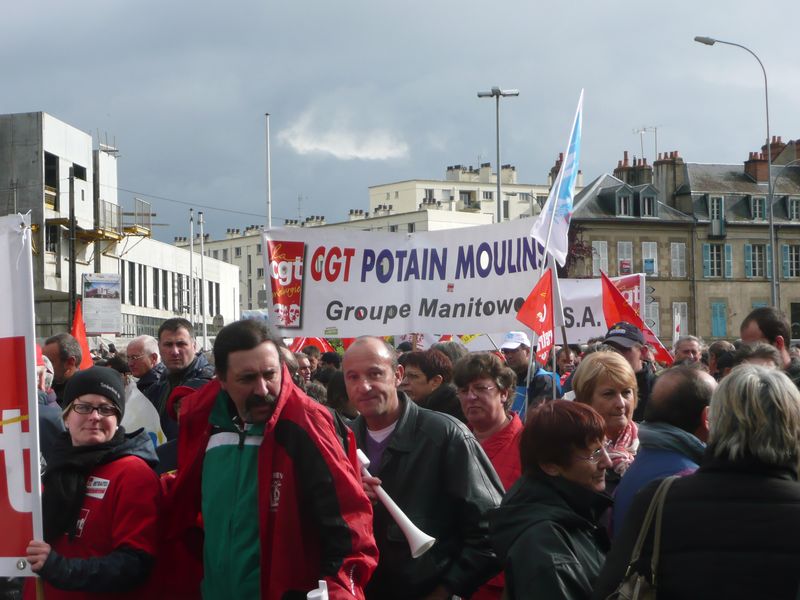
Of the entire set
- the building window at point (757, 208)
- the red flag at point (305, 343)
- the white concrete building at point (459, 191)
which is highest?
the white concrete building at point (459, 191)

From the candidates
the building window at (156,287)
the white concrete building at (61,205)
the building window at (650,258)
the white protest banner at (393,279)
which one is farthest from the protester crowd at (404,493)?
the building window at (650,258)

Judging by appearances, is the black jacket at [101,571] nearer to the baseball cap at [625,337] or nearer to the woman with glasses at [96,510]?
the woman with glasses at [96,510]

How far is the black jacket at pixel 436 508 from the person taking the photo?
4805 mm

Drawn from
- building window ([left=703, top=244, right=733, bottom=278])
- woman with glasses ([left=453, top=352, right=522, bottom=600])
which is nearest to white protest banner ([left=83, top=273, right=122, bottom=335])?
woman with glasses ([left=453, top=352, right=522, bottom=600])

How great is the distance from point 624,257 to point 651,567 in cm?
6490

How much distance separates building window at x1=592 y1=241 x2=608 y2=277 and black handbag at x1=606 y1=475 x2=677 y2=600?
Result: 63.4 metres

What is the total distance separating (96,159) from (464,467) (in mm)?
45188

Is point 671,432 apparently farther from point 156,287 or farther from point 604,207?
point 604,207

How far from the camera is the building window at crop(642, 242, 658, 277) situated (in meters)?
67.4

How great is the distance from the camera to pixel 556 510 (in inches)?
154

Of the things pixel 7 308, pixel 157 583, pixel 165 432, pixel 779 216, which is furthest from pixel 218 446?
pixel 779 216

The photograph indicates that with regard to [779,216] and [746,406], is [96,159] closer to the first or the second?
[779,216]

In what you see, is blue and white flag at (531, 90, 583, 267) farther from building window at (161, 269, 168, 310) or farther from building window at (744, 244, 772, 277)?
building window at (744, 244, 772, 277)

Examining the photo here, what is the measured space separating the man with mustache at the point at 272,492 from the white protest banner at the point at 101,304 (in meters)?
30.5
